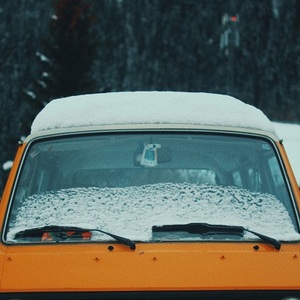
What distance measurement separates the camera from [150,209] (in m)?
2.93

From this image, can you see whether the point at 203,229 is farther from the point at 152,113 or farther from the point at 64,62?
the point at 64,62

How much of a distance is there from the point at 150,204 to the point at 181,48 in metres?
55.0

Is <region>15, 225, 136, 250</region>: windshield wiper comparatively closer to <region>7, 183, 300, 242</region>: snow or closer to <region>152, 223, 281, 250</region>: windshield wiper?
<region>7, 183, 300, 242</region>: snow

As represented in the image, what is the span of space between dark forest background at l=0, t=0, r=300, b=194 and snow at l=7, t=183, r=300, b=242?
1667 inches

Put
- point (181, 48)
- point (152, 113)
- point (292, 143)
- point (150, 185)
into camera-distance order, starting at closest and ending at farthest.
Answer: point (150, 185) < point (152, 113) < point (292, 143) < point (181, 48)

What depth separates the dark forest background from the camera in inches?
1959

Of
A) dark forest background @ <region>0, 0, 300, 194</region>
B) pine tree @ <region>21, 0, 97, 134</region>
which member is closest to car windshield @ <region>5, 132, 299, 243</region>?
pine tree @ <region>21, 0, 97, 134</region>

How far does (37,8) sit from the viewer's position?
53.9 m

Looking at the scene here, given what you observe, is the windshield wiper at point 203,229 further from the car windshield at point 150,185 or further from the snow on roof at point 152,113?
the snow on roof at point 152,113

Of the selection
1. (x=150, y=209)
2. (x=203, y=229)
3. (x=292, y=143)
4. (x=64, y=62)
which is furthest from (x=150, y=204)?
(x=64, y=62)

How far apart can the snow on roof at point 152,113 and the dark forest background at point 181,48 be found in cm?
4200

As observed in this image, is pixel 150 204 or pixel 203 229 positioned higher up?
pixel 150 204

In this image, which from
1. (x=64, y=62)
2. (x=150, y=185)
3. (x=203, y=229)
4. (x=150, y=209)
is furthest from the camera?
(x=64, y=62)

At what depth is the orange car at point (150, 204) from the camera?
2.56 metres
